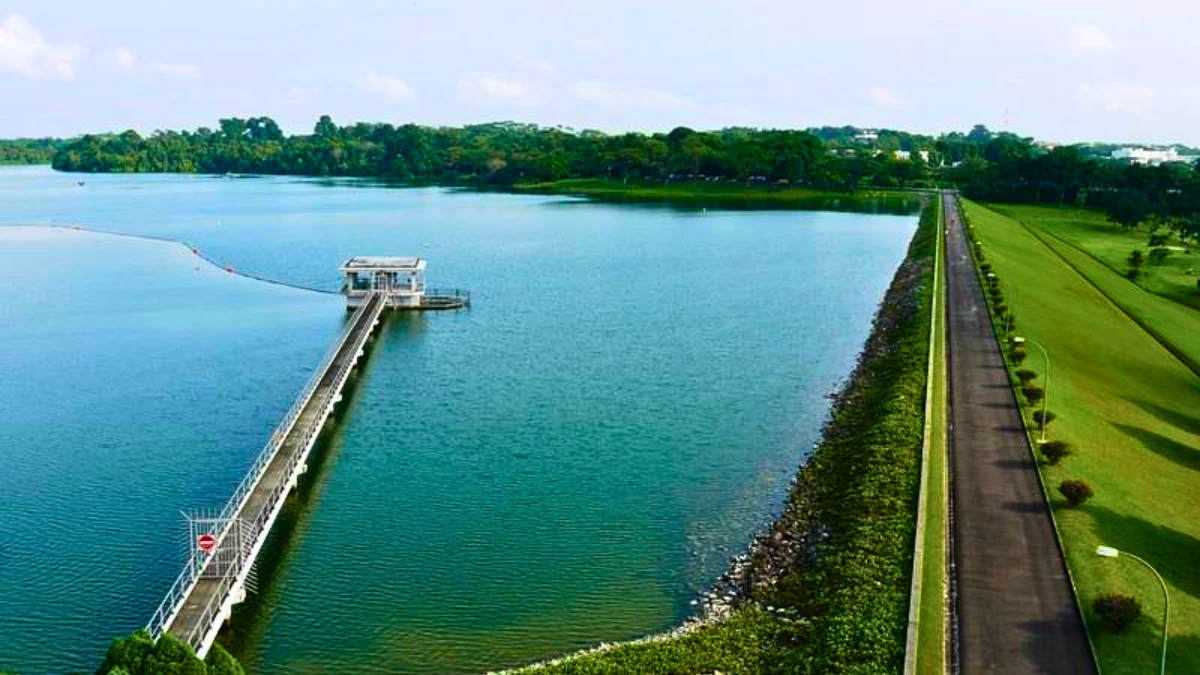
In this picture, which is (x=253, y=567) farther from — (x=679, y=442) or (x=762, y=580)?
(x=679, y=442)

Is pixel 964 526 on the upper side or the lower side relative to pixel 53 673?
upper

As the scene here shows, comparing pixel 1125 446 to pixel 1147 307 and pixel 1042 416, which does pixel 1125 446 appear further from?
pixel 1147 307

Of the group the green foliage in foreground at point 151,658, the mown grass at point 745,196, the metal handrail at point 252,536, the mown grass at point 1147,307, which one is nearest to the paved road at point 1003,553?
the green foliage in foreground at point 151,658

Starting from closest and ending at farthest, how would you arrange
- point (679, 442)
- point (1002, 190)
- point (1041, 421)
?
point (1041, 421) → point (679, 442) → point (1002, 190)

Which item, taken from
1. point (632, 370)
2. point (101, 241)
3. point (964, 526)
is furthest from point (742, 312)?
point (101, 241)

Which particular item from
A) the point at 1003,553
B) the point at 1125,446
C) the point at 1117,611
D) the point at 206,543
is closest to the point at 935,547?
the point at 1003,553

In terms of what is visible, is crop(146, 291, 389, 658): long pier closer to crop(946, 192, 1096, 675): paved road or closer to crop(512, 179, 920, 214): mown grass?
crop(946, 192, 1096, 675): paved road
